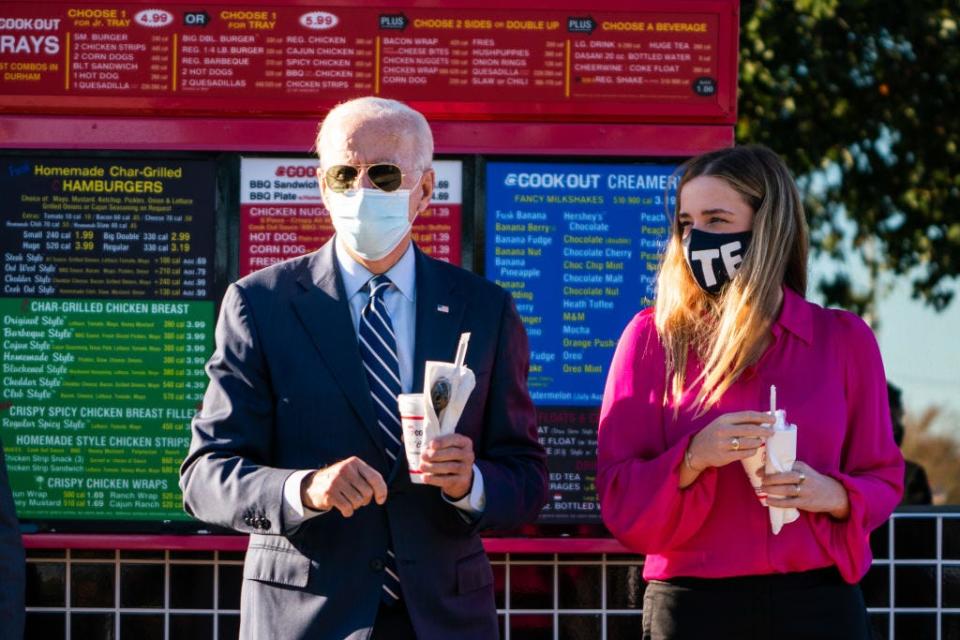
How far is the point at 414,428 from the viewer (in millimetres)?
3033

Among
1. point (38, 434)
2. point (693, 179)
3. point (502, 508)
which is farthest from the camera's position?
point (38, 434)

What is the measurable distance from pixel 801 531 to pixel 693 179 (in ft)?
2.90

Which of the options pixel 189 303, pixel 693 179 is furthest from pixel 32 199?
pixel 693 179

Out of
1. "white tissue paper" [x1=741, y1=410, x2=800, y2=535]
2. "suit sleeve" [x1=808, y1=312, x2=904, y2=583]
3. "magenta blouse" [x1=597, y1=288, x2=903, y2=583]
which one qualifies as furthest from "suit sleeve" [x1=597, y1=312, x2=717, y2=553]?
"suit sleeve" [x1=808, y1=312, x2=904, y2=583]

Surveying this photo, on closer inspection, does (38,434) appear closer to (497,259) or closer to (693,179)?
(497,259)

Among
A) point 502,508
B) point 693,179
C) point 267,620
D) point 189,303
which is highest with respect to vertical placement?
point 693,179

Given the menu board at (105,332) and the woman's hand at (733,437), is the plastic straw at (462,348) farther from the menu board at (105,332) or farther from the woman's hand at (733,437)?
the menu board at (105,332)

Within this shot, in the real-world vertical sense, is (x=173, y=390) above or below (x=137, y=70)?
below

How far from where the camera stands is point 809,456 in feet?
11.1

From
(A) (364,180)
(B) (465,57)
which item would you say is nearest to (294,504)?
(A) (364,180)

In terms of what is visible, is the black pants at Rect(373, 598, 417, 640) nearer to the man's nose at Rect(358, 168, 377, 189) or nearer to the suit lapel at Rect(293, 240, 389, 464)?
the suit lapel at Rect(293, 240, 389, 464)

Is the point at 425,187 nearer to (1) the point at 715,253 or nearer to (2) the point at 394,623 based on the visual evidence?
(1) the point at 715,253

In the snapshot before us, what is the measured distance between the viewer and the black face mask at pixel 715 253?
347cm

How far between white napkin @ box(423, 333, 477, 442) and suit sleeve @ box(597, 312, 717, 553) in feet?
1.76
